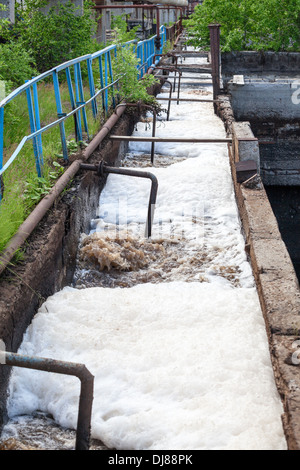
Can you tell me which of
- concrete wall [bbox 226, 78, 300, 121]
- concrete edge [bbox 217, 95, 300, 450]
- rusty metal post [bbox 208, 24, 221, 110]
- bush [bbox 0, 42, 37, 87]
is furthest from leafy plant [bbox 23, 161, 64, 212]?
concrete wall [bbox 226, 78, 300, 121]

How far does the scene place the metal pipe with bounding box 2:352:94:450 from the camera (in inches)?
111

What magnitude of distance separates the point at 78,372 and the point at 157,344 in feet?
4.76

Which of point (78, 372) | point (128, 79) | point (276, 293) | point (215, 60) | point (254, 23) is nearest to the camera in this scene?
point (78, 372)

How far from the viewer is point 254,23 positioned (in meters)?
21.7

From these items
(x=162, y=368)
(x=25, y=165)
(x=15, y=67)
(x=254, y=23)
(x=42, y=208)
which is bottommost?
(x=162, y=368)

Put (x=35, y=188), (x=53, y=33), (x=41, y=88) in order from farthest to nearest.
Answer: (x=53, y=33) → (x=41, y=88) → (x=35, y=188)

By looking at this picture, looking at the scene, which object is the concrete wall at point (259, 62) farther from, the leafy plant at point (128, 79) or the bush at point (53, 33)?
the leafy plant at point (128, 79)

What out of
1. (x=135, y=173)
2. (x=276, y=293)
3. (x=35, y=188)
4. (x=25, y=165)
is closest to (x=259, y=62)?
A: (x=135, y=173)

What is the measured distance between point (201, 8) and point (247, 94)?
27.7 feet

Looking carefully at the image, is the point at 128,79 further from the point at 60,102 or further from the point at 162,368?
the point at 162,368

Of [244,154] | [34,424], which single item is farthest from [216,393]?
[244,154]

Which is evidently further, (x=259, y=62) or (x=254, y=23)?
(x=254, y=23)

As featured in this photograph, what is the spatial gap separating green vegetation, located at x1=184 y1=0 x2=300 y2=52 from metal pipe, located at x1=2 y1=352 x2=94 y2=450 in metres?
19.9
